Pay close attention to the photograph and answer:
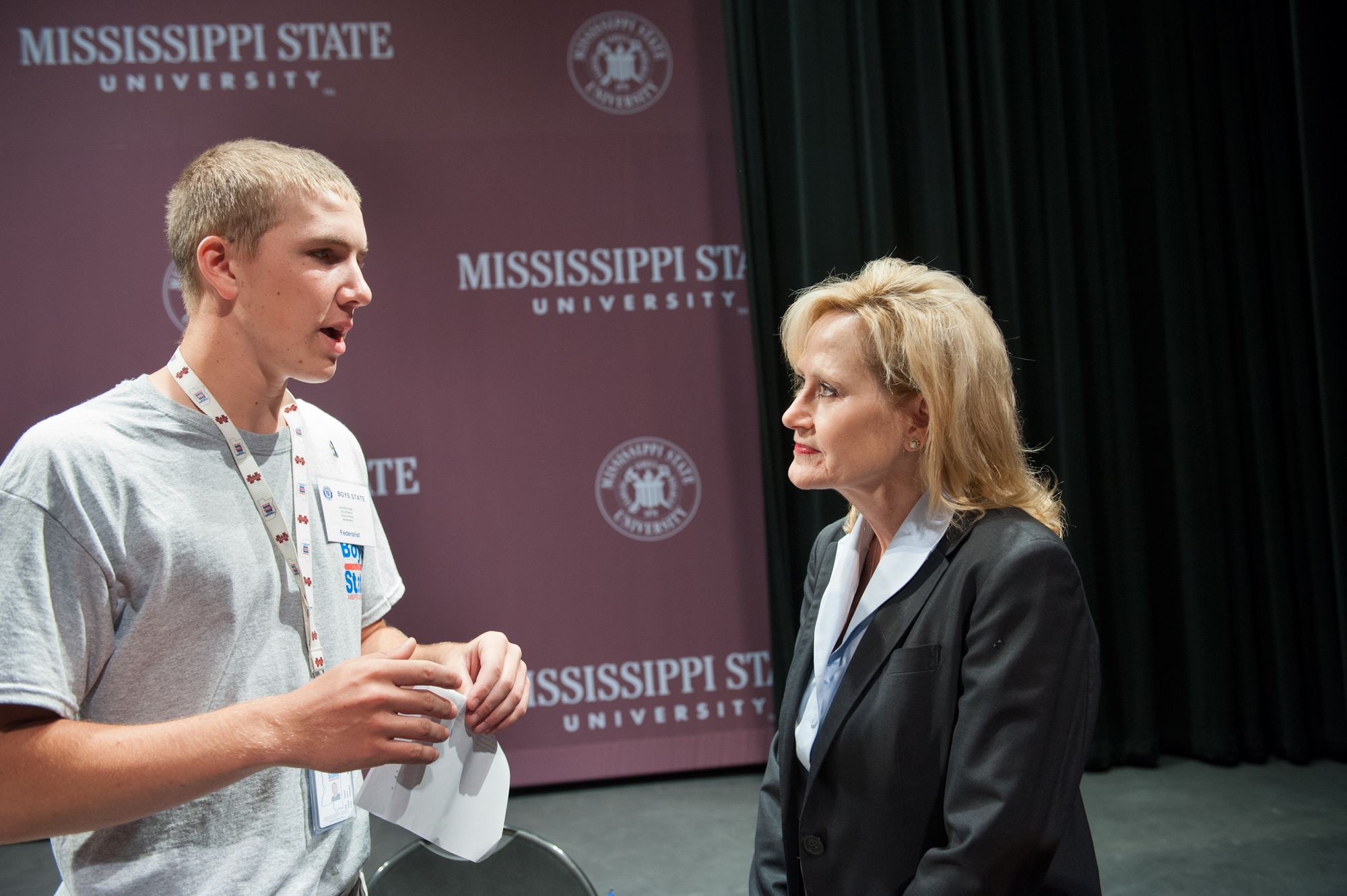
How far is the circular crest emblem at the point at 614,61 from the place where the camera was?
3.48 metres

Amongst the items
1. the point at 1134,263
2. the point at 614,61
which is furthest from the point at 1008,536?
the point at 1134,263

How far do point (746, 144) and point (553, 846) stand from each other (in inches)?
109

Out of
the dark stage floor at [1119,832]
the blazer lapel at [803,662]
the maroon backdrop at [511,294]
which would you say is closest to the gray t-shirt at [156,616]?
the blazer lapel at [803,662]

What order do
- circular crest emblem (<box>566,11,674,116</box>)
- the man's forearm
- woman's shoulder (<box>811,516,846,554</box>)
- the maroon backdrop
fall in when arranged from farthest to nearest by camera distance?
circular crest emblem (<box>566,11,674,116</box>)
the maroon backdrop
woman's shoulder (<box>811,516,846,554</box>)
the man's forearm

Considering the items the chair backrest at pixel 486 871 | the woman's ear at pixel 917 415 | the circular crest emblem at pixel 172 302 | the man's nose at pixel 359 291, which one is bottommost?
the chair backrest at pixel 486 871

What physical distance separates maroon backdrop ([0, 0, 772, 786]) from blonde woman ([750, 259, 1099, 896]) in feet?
6.40

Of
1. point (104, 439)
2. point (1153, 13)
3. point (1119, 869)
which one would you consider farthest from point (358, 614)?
point (1153, 13)

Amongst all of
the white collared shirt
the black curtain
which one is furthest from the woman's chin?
the black curtain

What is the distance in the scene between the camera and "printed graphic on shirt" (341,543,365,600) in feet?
4.33

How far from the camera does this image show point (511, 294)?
3.43m

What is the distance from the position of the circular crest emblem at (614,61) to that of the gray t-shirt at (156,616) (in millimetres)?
2645

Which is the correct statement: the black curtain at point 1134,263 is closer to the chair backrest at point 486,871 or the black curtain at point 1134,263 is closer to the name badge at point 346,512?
the chair backrest at point 486,871

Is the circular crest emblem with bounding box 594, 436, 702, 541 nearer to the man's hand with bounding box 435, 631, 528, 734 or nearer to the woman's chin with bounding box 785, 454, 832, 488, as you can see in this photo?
the woman's chin with bounding box 785, 454, 832, 488

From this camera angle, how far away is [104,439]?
1063 millimetres
